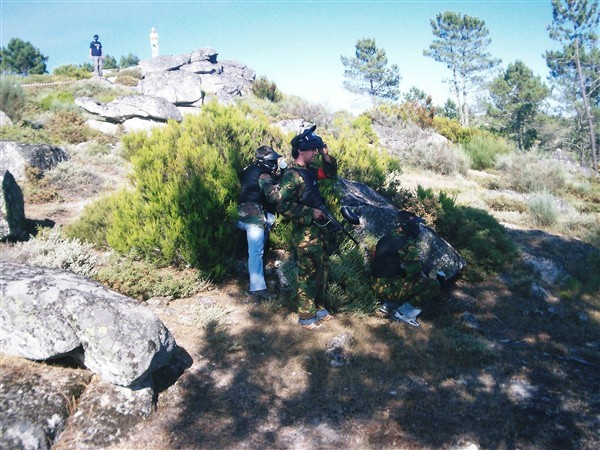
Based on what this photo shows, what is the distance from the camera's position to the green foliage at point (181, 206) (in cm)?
549

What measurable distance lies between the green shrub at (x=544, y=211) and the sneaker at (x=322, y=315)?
5.84 meters

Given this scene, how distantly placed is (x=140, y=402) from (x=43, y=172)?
7568 millimetres

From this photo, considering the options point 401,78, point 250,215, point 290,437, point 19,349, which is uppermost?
point 401,78

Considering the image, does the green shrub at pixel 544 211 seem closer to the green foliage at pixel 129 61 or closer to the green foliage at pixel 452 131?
the green foliage at pixel 452 131

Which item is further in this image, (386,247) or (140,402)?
(386,247)

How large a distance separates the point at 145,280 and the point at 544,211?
7779mm

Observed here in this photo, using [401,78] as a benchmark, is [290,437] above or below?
below

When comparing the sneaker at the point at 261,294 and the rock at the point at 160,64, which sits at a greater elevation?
the rock at the point at 160,64

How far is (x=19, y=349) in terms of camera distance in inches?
131

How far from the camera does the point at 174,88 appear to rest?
2011 centimetres

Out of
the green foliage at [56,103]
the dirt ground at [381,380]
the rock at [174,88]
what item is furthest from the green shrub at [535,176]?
the green foliage at [56,103]

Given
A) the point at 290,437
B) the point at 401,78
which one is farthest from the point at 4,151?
the point at 401,78

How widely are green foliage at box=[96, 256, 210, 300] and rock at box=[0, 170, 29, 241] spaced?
5.14 feet

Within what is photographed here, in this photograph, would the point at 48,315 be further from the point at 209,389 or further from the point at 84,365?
the point at 209,389
